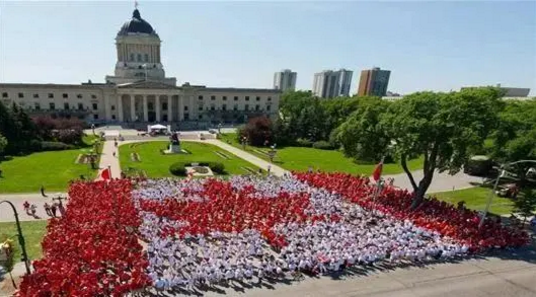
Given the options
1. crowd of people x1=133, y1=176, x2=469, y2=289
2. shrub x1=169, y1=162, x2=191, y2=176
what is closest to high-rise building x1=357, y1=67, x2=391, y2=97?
shrub x1=169, y1=162, x2=191, y2=176

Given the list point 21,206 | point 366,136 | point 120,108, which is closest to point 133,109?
point 120,108

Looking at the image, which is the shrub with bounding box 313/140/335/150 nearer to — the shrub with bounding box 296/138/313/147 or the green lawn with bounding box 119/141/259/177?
the shrub with bounding box 296/138/313/147

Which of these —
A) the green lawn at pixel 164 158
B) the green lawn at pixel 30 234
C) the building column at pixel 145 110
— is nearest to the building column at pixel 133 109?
the building column at pixel 145 110

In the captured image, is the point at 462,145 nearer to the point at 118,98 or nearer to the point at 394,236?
the point at 394,236

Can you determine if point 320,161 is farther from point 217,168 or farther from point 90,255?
point 90,255

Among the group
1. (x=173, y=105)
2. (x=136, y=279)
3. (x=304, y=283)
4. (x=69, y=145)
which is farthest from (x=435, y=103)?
(x=173, y=105)

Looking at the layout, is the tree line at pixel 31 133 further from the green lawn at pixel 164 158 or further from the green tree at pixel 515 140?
the green tree at pixel 515 140
